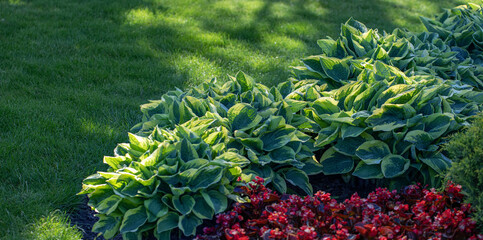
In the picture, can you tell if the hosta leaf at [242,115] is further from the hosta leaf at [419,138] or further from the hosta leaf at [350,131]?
the hosta leaf at [419,138]

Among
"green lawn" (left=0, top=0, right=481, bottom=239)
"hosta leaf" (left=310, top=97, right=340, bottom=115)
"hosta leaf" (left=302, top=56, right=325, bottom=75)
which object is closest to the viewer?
"hosta leaf" (left=310, top=97, right=340, bottom=115)

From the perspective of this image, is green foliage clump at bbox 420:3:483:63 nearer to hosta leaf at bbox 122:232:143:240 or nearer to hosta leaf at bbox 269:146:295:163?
hosta leaf at bbox 269:146:295:163

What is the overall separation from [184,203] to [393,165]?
1406mm

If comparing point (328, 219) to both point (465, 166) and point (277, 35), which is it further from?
point (277, 35)

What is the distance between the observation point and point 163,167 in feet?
8.09

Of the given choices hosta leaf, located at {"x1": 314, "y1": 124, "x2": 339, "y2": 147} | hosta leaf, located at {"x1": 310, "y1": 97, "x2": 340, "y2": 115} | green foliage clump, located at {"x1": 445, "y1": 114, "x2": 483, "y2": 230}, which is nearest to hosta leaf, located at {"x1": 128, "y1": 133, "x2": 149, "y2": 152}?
hosta leaf, located at {"x1": 314, "y1": 124, "x2": 339, "y2": 147}

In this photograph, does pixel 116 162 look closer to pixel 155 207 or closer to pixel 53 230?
pixel 155 207

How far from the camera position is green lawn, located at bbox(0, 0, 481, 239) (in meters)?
3.36

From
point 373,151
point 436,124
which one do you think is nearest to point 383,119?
point 373,151

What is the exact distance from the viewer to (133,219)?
8.00 feet

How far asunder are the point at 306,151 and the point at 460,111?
3.97 ft

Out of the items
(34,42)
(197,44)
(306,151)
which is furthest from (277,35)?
(306,151)

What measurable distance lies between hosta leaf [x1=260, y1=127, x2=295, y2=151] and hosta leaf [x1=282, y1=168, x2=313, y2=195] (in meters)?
0.21

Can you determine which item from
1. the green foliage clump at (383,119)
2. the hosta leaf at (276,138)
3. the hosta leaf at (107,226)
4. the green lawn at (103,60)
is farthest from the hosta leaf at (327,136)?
the green lawn at (103,60)
